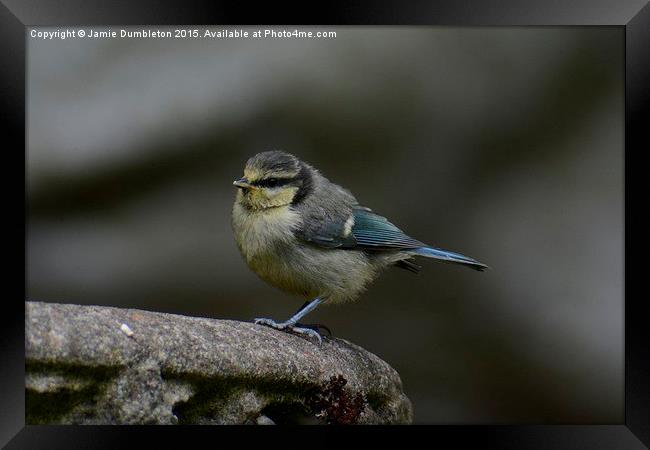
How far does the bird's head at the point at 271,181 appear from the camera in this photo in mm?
3589

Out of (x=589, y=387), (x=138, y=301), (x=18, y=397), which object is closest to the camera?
(x=18, y=397)

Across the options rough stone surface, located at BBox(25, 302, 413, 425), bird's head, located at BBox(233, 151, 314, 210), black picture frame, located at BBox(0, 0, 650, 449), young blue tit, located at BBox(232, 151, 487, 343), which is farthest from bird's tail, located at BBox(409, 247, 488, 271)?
black picture frame, located at BBox(0, 0, 650, 449)

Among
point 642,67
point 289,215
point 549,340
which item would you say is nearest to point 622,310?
point 642,67

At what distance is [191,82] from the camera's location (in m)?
4.55

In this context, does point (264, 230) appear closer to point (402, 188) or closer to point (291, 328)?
point (291, 328)

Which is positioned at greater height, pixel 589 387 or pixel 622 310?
pixel 622 310

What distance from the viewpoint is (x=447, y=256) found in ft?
12.4

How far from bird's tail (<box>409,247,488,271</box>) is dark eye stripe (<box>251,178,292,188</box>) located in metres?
0.75

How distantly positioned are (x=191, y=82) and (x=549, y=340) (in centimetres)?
275

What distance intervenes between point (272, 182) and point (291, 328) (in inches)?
27.8

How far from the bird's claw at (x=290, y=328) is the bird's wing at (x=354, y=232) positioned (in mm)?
422

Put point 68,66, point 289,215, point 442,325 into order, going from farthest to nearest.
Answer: point 442,325
point 68,66
point 289,215

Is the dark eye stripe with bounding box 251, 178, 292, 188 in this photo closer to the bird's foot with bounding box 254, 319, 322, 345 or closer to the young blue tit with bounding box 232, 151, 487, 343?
the young blue tit with bounding box 232, 151, 487, 343

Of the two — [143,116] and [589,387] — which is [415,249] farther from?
[143,116]
